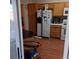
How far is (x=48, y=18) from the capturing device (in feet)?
25.3

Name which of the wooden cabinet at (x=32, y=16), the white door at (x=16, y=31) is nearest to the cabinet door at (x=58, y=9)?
the wooden cabinet at (x=32, y=16)

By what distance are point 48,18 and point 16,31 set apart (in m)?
5.85

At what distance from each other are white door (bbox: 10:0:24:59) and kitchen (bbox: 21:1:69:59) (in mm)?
5409

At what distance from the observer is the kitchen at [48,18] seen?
7.54 meters

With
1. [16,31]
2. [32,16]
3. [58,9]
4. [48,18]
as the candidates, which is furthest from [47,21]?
A: [16,31]

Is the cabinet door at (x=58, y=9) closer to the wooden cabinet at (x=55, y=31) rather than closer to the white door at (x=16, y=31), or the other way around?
the wooden cabinet at (x=55, y=31)

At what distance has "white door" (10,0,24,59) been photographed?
Result: 1.89m

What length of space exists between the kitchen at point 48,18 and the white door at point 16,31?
5409mm

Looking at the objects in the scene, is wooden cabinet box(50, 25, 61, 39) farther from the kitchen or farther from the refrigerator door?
the refrigerator door

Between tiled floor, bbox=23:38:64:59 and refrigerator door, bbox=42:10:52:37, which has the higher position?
refrigerator door, bbox=42:10:52:37

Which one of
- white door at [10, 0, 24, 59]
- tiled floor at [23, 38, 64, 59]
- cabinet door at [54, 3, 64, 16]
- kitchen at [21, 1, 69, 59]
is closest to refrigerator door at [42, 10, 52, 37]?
kitchen at [21, 1, 69, 59]

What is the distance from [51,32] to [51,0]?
1.81m
